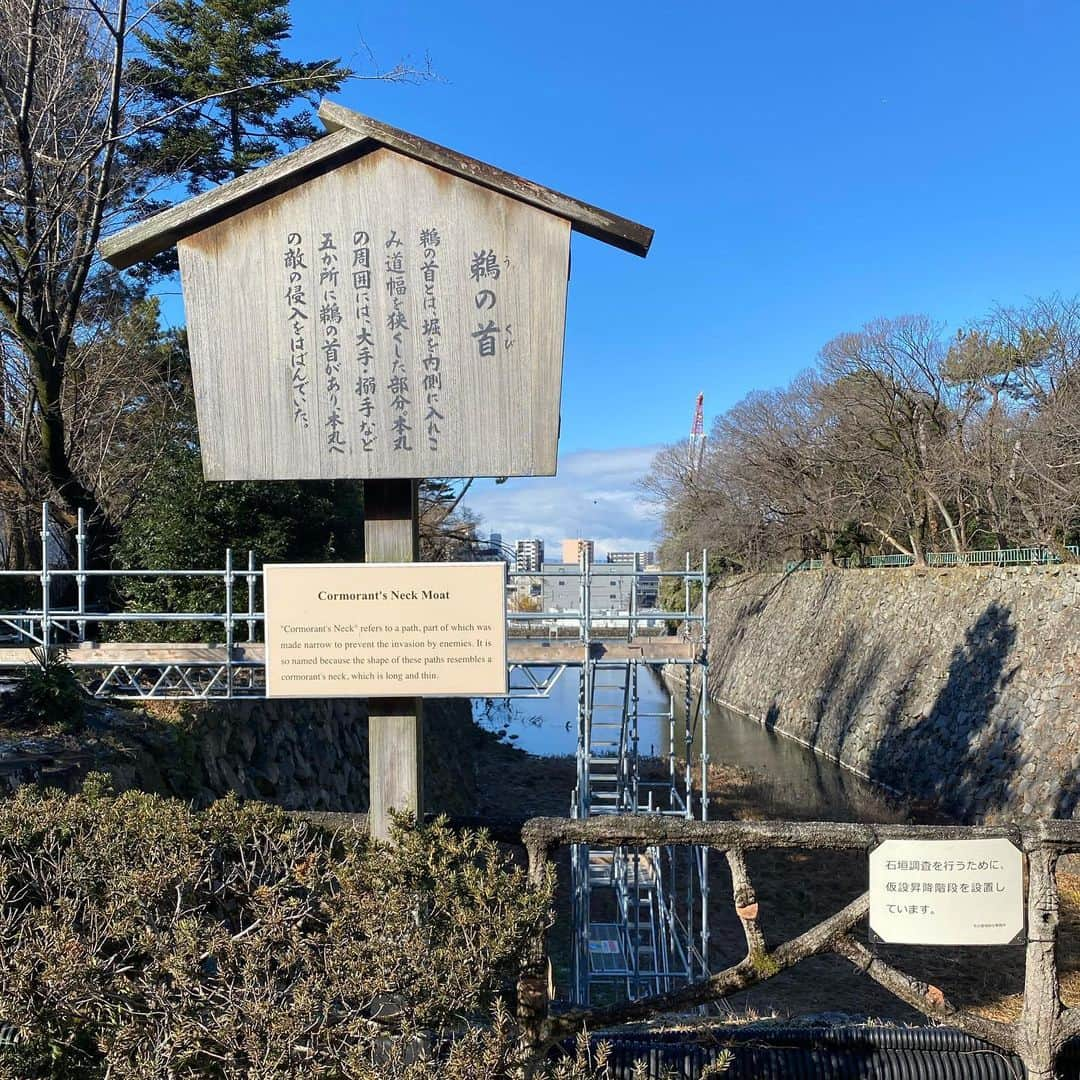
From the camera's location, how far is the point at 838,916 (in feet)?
10.6

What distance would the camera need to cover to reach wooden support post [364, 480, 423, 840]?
3.72 m

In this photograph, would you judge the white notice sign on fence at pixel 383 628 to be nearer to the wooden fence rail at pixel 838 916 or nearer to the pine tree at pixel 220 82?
the wooden fence rail at pixel 838 916

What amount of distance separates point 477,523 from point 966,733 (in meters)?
19.0

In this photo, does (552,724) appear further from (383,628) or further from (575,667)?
(383,628)

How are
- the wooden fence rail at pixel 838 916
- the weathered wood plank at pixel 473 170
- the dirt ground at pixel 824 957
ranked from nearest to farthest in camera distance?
the wooden fence rail at pixel 838 916 < the weathered wood plank at pixel 473 170 < the dirt ground at pixel 824 957

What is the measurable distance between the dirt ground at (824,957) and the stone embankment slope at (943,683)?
1.62m

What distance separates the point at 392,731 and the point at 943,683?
17.9m

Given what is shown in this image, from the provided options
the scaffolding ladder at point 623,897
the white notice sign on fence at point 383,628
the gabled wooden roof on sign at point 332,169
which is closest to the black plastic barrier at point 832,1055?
the white notice sign on fence at point 383,628

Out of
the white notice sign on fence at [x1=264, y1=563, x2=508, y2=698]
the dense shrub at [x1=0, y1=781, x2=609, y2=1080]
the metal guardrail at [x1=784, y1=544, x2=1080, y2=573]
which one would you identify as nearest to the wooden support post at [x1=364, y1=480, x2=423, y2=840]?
the white notice sign on fence at [x1=264, y1=563, x2=508, y2=698]

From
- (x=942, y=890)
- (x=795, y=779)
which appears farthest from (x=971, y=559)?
(x=942, y=890)

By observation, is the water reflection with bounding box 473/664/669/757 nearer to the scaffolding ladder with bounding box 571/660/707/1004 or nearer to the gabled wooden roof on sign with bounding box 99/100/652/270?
the scaffolding ladder with bounding box 571/660/707/1004

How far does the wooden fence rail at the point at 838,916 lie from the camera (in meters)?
3.12

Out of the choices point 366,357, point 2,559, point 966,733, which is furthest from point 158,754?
point 966,733

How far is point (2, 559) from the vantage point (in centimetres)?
1425
